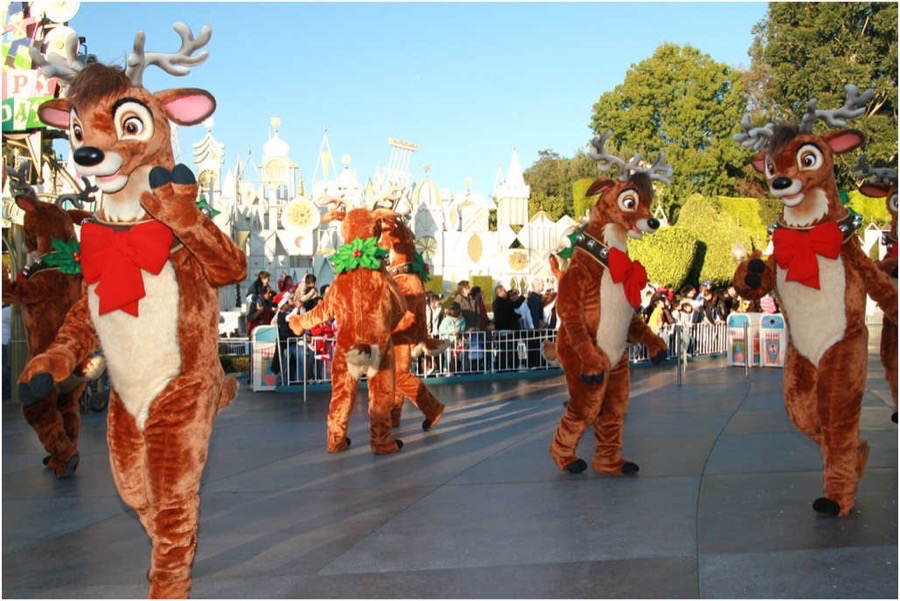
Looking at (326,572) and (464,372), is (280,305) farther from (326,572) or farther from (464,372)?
(326,572)

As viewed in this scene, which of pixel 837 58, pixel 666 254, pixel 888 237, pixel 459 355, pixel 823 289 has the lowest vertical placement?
pixel 459 355

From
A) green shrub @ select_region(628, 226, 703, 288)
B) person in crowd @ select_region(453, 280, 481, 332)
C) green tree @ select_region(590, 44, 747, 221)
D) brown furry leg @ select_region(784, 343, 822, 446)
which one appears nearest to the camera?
brown furry leg @ select_region(784, 343, 822, 446)

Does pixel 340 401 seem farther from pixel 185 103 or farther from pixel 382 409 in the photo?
pixel 185 103

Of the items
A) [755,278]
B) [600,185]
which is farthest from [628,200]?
[755,278]

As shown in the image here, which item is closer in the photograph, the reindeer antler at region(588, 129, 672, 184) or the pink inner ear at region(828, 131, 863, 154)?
the pink inner ear at region(828, 131, 863, 154)

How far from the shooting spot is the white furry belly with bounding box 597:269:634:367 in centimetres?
773

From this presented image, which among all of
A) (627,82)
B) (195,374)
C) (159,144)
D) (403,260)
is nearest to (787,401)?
(195,374)

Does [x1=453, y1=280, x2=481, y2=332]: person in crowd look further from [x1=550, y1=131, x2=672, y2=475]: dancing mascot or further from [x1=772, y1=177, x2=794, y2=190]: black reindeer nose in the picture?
[x1=772, y1=177, x2=794, y2=190]: black reindeer nose

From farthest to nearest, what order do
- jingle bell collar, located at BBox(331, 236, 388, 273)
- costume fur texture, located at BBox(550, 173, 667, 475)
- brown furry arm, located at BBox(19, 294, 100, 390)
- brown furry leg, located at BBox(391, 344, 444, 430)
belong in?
1. brown furry leg, located at BBox(391, 344, 444, 430)
2. jingle bell collar, located at BBox(331, 236, 388, 273)
3. costume fur texture, located at BBox(550, 173, 667, 475)
4. brown furry arm, located at BBox(19, 294, 100, 390)

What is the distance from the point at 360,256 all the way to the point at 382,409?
4.69 ft

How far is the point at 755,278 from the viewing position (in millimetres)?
6730

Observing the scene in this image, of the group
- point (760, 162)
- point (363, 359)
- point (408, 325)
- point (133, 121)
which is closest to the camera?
point (133, 121)

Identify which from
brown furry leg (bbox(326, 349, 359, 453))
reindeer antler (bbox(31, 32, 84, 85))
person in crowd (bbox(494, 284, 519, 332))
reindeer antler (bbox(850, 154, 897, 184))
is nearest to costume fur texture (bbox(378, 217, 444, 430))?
brown furry leg (bbox(326, 349, 359, 453))

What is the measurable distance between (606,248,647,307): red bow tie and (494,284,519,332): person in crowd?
955cm
